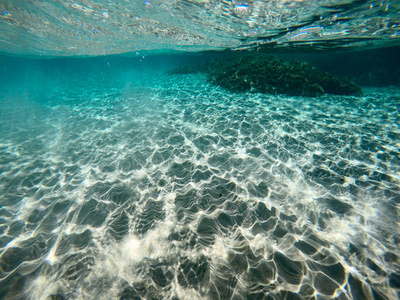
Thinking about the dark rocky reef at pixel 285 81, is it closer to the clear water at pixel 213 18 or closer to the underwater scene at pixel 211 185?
the underwater scene at pixel 211 185

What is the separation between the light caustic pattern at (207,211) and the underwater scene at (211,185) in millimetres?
34

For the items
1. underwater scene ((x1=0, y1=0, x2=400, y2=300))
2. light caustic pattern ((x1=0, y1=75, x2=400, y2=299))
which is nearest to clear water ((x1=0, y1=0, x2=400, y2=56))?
underwater scene ((x1=0, y1=0, x2=400, y2=300))

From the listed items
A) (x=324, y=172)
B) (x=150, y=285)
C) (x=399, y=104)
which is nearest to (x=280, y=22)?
(x=399, y=104)

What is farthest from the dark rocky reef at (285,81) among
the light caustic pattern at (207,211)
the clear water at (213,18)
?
the light caustic pattern at (207,211)

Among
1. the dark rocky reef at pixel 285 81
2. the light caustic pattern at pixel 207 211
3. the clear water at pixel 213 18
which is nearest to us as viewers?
the light caustic pattern at pixel 207 211

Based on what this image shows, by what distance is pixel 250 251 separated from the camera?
3.66 metres

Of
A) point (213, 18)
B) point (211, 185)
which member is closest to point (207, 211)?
point (211, 185)

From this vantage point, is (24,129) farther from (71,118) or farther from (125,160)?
(125,160)

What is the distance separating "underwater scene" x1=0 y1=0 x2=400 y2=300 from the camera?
3322 mm

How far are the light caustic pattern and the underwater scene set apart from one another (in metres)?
0.03

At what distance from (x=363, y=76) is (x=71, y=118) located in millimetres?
31565

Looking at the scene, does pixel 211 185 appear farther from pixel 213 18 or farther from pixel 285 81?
pixel 285 81

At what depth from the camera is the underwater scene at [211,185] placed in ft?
10.9

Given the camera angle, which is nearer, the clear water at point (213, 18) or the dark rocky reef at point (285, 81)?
the clear water at point (213, 18)
